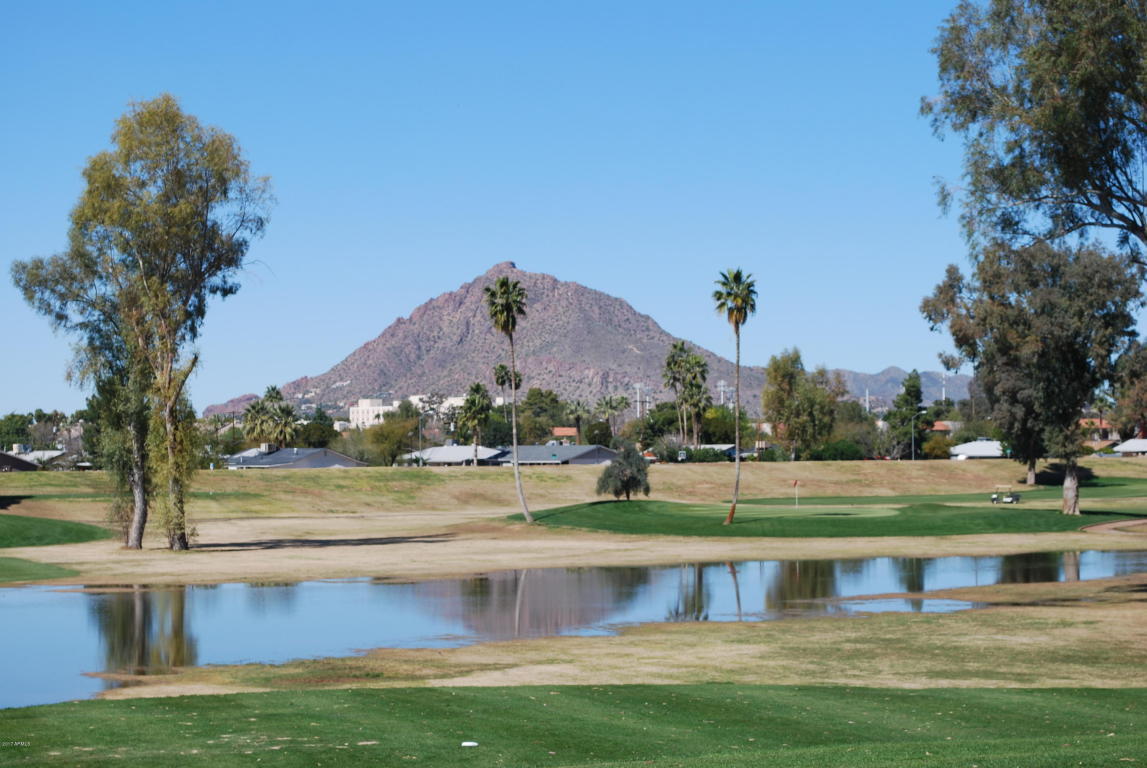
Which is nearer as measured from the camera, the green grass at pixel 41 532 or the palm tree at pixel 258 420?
the green grass at pixel 41 532

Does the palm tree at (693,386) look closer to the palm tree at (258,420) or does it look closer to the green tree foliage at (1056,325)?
the palm tree at (258,420)

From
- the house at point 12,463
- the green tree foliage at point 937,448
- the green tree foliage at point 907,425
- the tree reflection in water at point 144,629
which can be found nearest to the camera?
the tree reflection in water at point 144,629

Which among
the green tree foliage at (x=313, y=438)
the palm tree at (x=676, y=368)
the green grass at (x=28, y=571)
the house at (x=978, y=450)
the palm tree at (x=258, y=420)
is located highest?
the palm tree at (x=676, y=368)

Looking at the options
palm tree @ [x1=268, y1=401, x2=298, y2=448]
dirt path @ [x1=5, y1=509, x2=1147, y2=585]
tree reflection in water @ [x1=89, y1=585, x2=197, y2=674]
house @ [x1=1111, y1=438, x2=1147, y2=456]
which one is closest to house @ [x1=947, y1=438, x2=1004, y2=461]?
house @ [x1=1111, y1=438, x2=1147, y2=456]

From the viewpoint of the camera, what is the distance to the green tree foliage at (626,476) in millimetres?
80250

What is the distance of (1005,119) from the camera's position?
3322 cm

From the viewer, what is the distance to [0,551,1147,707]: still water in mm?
28516

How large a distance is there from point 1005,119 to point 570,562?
26.8m

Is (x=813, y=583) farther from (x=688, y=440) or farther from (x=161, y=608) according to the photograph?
(x=688, y=440)

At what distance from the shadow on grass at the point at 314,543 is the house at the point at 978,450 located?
99750 mm

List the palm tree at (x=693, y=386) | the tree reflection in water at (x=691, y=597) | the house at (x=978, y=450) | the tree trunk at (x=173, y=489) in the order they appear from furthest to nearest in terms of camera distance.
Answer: the palm tree at (x=693, y=386) < the house at (x=978, y=450) < the tree trunk at (x=173, y=489) < the tree reflection in water at (x=691, y=597)

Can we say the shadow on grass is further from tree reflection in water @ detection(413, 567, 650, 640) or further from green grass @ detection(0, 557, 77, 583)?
tree reflection in water @ detection(413, 567, 650, 640)

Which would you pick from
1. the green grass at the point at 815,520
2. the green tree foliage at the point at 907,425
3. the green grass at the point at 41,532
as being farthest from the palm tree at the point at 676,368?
the green grass at the point at 41,532

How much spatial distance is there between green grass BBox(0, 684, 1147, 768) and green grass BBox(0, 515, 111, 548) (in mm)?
48578
